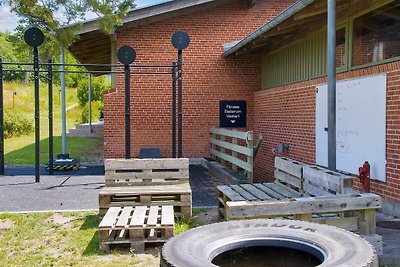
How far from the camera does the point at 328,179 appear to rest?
4.95 metres

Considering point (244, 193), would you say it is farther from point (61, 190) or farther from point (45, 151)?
point (45, 151)

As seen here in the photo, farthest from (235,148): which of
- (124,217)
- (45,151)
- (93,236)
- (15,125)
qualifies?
(15,125)

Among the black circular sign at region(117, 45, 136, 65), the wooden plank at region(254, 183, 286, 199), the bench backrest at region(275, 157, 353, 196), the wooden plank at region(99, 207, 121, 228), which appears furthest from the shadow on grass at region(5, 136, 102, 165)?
the bench backrest at region(275, 157, 353, 196)

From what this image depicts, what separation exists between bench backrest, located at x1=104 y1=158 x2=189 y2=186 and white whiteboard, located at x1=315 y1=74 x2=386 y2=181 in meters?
2.67

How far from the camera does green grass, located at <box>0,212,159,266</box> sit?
16.2 ft

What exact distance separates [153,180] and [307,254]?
5053 mm

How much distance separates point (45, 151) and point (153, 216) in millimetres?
13526

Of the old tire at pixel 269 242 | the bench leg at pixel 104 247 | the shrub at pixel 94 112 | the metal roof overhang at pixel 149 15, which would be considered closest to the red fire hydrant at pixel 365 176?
the bench leg at pixel 104 247

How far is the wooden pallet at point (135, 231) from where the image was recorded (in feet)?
17.3


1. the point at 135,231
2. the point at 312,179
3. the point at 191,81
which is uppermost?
the point at 191,81

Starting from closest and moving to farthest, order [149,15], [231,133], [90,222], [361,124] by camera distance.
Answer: [90,222] → [361,124] → [231,133] → [149,15]

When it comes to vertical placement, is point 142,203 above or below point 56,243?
above

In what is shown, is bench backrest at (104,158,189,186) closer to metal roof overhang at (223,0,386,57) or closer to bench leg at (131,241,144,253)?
bench leg at (131,241,144,253)

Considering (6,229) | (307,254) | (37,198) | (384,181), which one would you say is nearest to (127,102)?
(37,198)
